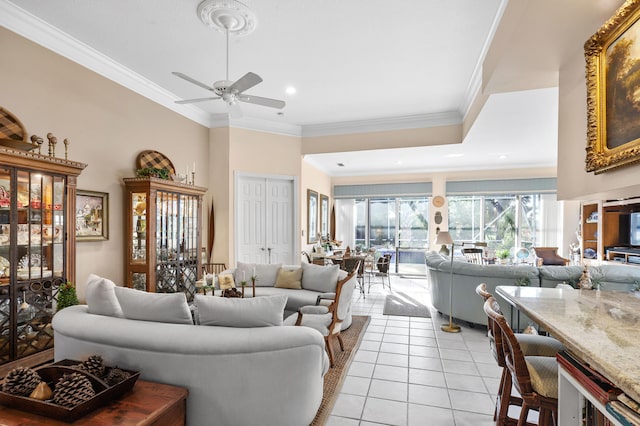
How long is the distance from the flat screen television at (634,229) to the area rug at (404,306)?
414 cm

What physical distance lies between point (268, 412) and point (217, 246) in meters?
4.05

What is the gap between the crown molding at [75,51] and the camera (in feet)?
9.59

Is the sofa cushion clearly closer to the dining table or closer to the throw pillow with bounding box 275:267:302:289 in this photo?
the throw pillow with bounding box 275:267:302:289

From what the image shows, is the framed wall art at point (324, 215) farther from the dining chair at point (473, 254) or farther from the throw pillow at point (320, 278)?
the throw pillow at point (320, 278)

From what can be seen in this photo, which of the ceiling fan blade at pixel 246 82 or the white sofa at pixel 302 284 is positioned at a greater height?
the ceiling fan blade at pixel 246 82

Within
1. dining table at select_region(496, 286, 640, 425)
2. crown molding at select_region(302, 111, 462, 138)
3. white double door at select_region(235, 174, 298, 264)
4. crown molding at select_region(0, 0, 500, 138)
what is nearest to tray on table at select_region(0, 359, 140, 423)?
dining table at select_region(496, 286, 640, 425)

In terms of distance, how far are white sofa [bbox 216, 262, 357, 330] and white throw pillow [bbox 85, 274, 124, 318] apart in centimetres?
176

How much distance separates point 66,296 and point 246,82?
247 cm

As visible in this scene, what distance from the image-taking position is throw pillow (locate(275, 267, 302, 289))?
445 cm

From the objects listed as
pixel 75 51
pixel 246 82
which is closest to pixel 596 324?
pixel 246 82

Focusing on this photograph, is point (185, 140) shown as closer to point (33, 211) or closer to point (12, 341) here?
point (33, 211)

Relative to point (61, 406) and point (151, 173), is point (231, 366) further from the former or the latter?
point (151, 173)

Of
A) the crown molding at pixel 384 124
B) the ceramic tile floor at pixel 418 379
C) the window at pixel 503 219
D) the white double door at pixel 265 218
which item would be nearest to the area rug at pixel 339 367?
the ceramic tile floor at pixel 418 379

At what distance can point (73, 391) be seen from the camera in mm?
1584
